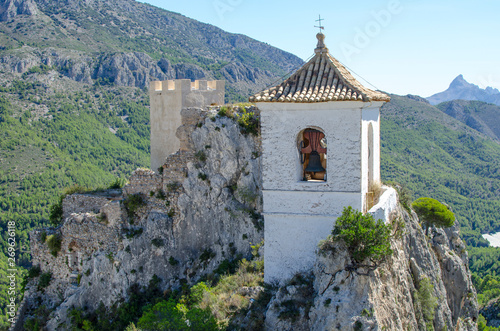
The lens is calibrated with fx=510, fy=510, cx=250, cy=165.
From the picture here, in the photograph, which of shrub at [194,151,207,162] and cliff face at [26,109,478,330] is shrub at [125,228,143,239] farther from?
shrub at [194,151,207,162]

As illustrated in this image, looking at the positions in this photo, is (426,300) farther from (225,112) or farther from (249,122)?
(225,112)

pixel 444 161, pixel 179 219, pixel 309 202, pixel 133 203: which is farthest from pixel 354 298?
pixel 444 161

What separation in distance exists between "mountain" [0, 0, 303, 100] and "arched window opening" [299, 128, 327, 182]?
47655 millimetres

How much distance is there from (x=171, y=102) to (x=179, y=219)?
5027mm

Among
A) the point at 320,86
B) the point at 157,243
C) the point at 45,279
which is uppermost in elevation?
the point at 320,86

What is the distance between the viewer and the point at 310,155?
13.0m

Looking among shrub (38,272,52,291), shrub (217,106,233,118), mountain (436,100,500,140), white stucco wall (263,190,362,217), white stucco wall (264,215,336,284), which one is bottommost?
shrub (38,272,52,291)

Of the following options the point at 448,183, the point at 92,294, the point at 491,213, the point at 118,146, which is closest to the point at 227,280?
the point at 92,294

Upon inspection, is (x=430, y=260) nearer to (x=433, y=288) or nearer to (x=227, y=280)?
(x=433, y=288)

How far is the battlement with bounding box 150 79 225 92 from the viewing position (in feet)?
Result: 66.5

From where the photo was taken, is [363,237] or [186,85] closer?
[363,237]

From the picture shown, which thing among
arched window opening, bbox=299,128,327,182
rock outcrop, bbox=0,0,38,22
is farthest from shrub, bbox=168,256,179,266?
rock outcrop, bbox=0,0,38,22

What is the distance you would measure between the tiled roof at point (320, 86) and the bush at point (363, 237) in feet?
8.90

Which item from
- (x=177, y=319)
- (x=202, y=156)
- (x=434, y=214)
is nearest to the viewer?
(x=177, y=319)
